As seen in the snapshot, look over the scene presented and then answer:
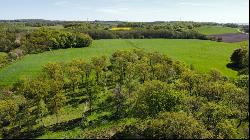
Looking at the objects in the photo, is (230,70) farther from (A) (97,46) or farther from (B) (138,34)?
(B) (138,34)

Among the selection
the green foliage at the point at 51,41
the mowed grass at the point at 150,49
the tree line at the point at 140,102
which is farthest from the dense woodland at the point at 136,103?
the green foliage at the point at 51,41

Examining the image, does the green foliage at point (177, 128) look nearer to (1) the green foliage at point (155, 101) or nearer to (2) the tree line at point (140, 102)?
(2) the tree line at point (140, 102)

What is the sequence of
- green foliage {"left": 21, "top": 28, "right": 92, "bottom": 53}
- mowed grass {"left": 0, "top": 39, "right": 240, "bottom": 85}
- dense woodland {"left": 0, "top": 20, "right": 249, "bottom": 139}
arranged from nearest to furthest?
dense woodland {"left": 0, "top": 20, "right": 249, "bottom": 139} < mowed grass {"left": 0, "top": 39, "right": 240, "bottom": 85} < green foliage {"left": 21, "top": 28, "right": 92, "bottom": 53}

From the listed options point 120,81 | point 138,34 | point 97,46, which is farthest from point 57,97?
point 138,34

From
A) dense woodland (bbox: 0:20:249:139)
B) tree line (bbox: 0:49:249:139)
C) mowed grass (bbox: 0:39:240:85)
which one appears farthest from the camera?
mowed grass (bbox: 0:39:240:85)

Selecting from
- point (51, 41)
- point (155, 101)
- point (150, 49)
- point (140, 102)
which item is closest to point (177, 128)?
point (155, 101)

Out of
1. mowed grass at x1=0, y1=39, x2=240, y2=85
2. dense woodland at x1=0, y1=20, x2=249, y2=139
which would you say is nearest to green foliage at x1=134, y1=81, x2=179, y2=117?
dense woodland at x1=0, y1=20, x2=249, y2=139

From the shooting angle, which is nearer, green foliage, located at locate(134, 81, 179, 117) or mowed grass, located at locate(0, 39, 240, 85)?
green foliage, located at locate(134, 81, 179, 117)

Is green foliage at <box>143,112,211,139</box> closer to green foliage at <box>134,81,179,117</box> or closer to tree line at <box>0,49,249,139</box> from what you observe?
tree line at <box>0,49,249,139</box>

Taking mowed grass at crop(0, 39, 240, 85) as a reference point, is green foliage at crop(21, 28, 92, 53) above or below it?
above
